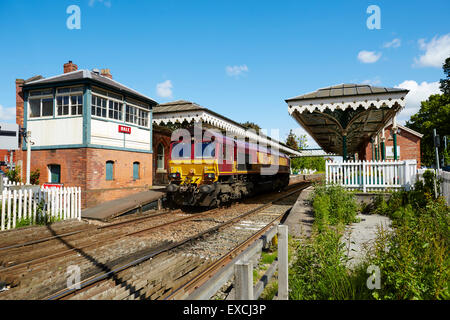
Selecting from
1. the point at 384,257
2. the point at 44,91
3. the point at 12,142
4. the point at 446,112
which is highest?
the point at 446,112

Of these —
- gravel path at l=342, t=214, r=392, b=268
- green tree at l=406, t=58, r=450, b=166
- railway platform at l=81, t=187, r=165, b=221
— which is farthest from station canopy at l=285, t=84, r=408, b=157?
green tree at l=406, t=58, r=450, b=166

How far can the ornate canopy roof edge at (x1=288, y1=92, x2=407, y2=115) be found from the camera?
10149mm

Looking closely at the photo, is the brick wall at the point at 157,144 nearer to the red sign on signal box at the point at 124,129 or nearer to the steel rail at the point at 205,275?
the red sign on signal box at the point at 124,129

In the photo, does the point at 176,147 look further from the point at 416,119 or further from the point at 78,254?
the point at 416,119

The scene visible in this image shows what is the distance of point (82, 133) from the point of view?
13.1 m

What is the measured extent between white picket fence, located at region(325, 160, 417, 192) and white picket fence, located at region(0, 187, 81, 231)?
959cm

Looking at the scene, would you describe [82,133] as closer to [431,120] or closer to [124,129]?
[124,129]

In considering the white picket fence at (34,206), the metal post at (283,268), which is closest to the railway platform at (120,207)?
the white picket fence at (34,206)

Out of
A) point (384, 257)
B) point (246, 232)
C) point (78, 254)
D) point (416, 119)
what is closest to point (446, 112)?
point (416, 119)

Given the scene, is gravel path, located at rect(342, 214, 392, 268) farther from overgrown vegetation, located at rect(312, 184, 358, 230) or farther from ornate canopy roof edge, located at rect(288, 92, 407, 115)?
ornate canopy roof edge, located at rect(288, 92, 407, 115)

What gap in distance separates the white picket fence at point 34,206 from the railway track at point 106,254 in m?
1.92

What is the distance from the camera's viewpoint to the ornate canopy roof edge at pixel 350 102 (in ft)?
33.3

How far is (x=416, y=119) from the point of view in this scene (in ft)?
139
